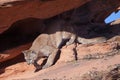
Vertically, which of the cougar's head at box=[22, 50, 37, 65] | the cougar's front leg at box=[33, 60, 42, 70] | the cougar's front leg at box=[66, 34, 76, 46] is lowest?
the cougar's front leg at box=[33, 60, 42, 70]

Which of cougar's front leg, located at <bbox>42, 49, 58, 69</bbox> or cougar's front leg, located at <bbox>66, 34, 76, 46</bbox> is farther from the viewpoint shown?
cougar's front leg, located at <bbox>66, 34, 76, 46</bbox>

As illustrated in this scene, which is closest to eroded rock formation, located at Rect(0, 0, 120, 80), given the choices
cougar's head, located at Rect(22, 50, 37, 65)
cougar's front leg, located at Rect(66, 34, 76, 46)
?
cougar's front leg, located at Rect(66, 34, 76, 46)

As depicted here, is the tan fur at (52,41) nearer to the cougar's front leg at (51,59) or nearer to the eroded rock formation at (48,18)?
the cougar's front leg at (51,59)

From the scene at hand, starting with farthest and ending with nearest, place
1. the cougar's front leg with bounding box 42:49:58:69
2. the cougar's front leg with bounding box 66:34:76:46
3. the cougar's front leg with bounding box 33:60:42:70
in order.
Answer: the cougar's front leg with bounding box 66:34:76:46 < the cougar's front leg with bounding box 33:60:42:70 < the cougar's front leg with bounding box 42:49:58:69

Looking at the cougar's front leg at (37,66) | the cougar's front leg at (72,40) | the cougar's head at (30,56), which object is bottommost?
the cougar's front leg at (37,66)

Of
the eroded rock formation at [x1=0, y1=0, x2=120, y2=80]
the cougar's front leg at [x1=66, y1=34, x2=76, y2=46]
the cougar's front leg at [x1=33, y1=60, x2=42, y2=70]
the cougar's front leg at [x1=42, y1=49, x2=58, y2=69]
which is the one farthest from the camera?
the cougar's front leg at [x1=66, y1=34, x2=76, y2=46]

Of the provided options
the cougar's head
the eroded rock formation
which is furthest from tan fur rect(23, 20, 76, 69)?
the eroded rock formation

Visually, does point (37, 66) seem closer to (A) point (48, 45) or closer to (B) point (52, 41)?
(A) point (48, 45)

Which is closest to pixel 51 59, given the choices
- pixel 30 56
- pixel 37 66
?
pixel 37 66

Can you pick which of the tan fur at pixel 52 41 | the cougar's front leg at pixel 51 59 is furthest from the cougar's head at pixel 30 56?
the cougar's front leg at pixel 51 59

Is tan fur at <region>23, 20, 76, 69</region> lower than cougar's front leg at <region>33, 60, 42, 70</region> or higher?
higher

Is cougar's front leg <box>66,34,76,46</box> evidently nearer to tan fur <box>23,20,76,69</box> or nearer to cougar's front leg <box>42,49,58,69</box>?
tan fur <box>23,20,76,69</box>

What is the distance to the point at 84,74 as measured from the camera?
371 inches

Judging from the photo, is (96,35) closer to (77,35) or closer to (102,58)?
(77,35)
